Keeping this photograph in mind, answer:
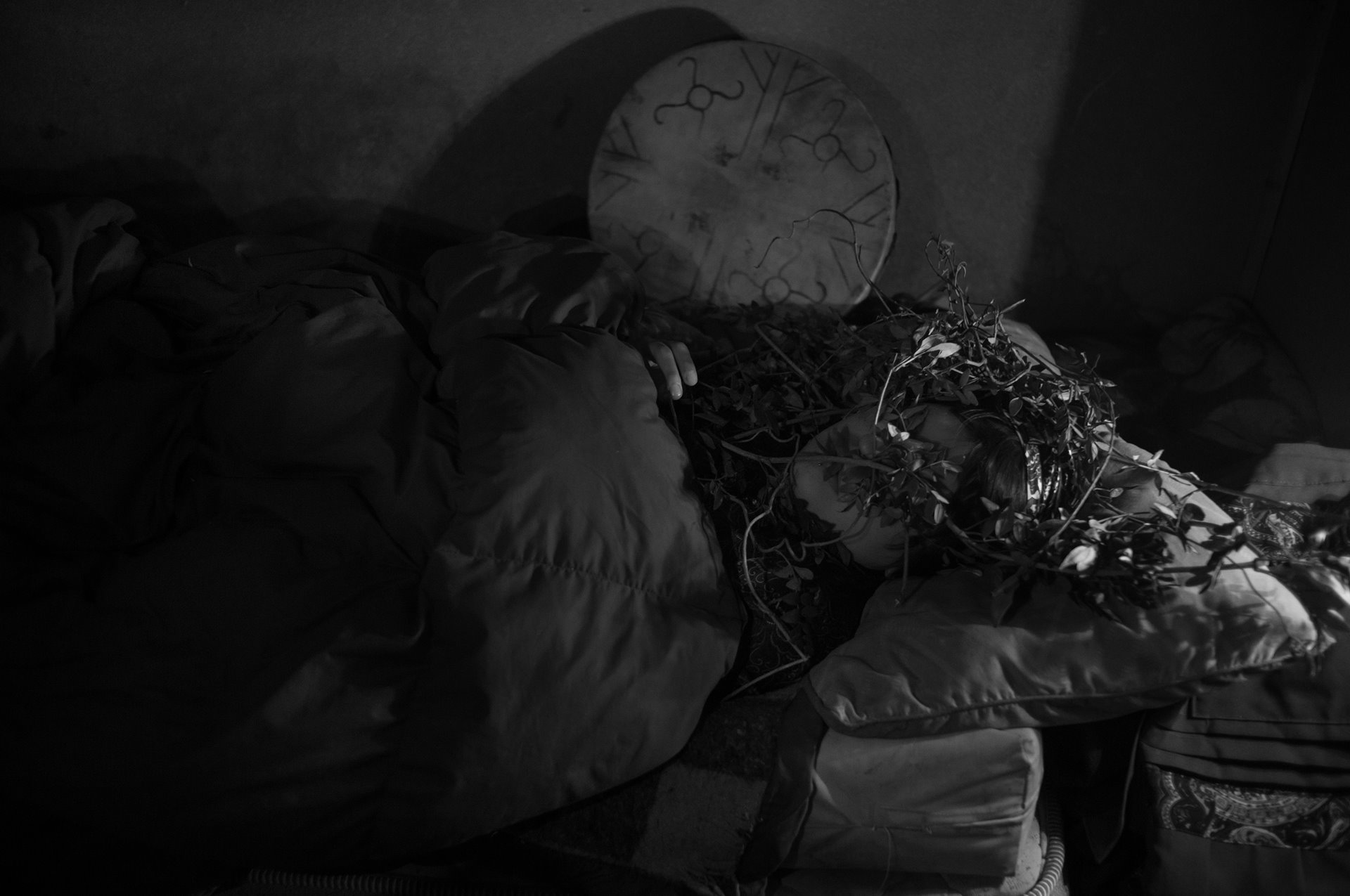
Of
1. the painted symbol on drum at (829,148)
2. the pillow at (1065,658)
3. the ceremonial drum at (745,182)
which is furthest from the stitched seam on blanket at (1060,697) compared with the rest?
the painted symbol on drum at (829,148)

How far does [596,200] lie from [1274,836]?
163 centimetres

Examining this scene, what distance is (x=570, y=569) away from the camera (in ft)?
4.02

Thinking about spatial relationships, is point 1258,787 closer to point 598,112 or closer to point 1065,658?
point 1065,658

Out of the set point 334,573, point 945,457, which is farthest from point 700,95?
point 334,573

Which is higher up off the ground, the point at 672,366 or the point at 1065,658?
the point at 672,366

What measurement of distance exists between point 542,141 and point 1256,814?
188 cm

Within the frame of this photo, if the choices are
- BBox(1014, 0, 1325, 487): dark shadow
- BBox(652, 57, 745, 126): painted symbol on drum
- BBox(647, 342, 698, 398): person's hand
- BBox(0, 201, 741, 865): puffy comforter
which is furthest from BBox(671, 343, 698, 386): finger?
BBox(1014, 0, 1325, 487): dark shadow

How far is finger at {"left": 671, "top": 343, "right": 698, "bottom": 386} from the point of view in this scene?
1.52m

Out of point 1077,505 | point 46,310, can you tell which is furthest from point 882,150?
point 46,310

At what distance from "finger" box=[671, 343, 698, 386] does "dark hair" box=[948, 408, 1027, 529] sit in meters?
0.48

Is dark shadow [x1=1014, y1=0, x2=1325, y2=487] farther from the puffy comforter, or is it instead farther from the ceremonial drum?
the puffy comforter

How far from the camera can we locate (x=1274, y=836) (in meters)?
1.19

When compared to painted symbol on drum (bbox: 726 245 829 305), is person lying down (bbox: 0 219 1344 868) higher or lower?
lower

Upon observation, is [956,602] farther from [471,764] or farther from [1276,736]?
[471,764]
